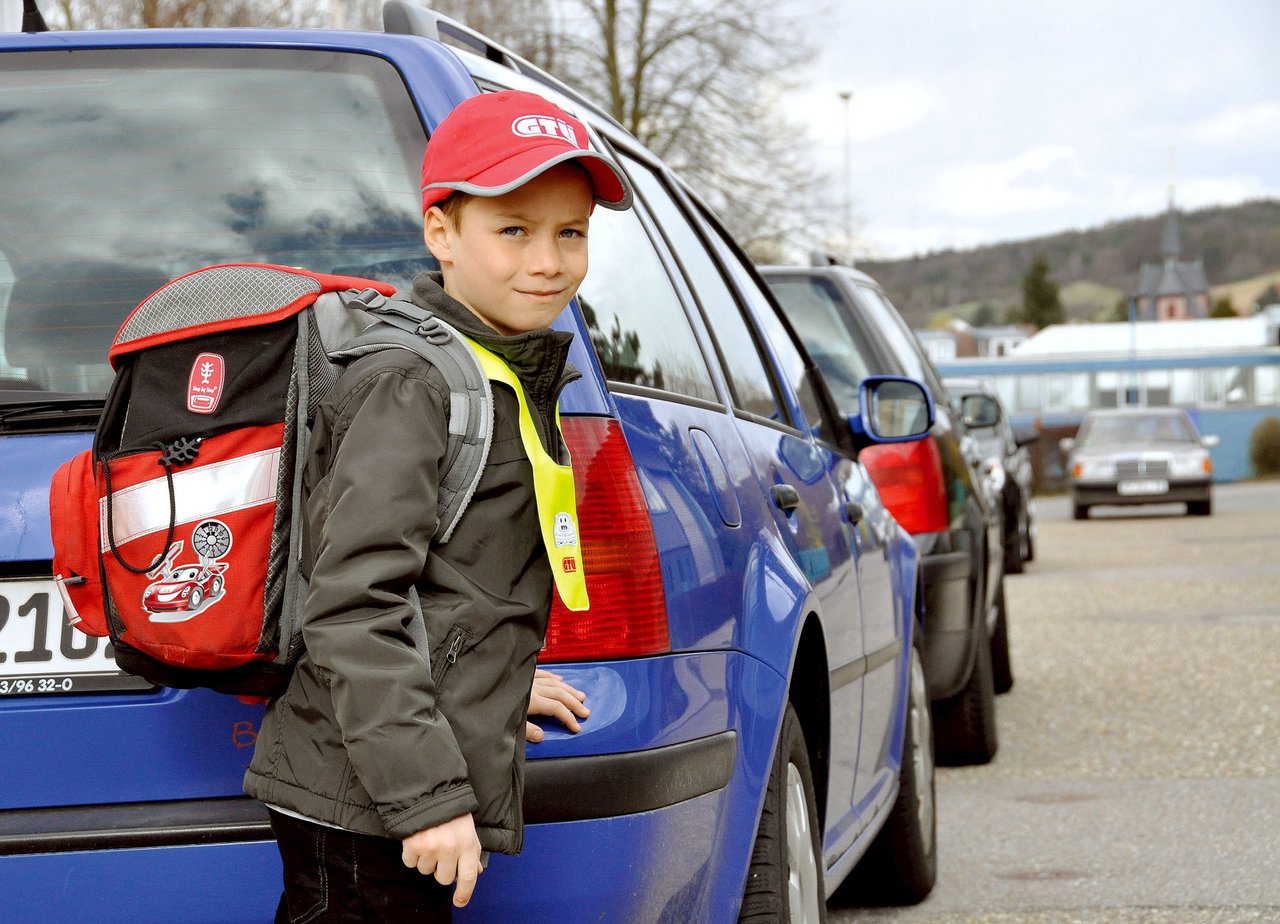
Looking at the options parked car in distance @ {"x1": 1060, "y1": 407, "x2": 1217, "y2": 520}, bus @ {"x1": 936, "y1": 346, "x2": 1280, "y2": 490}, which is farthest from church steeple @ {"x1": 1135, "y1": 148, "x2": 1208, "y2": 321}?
parked car in distance @ {"x1": 1060, "y1": 407, "x2": 1217, "y2": 520}

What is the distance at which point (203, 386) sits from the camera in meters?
1.96

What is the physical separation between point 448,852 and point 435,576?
306 mm

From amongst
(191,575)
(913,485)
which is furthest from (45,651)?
(913,485)

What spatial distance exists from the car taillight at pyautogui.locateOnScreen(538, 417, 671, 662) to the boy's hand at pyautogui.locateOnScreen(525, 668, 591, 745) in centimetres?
4

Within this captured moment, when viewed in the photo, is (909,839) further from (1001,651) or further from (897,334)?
(1001,651)

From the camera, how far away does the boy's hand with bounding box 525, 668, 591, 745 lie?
217 centimetres

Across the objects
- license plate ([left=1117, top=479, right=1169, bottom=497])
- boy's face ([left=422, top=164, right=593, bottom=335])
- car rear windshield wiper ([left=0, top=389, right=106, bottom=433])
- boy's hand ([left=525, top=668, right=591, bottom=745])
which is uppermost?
boy's face ([left=422, top=164, right=593, bottom=335])

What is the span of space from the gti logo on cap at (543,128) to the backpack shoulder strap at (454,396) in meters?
0.25

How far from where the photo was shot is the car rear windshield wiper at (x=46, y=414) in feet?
7.76

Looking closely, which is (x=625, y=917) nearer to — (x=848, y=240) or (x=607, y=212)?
(x=607, y=212)

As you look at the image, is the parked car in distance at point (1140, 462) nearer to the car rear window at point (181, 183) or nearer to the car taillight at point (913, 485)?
the car taillight at point (913, 485)

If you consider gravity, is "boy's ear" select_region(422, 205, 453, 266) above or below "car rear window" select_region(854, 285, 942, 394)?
above

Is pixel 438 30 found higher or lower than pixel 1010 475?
higher

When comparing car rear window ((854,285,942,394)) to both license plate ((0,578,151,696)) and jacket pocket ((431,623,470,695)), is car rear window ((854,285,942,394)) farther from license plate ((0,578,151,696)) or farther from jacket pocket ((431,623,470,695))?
jacket pocket ((431,623,470,695))
